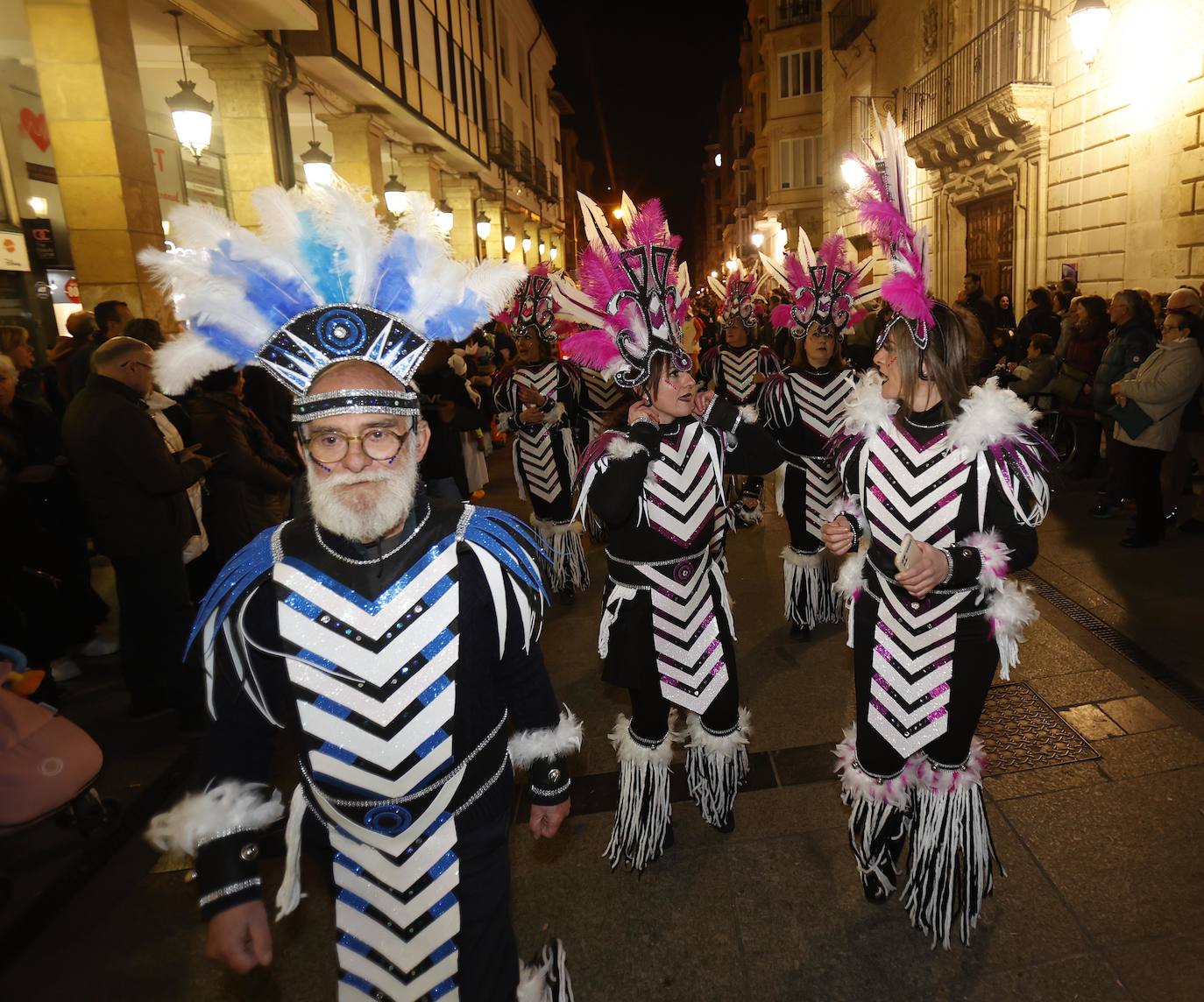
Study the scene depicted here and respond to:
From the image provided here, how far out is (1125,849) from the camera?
10.5 ft

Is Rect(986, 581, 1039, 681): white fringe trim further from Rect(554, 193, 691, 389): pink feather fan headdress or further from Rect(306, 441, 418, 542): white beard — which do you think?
Rect(306, 441, 418, 542): white beard

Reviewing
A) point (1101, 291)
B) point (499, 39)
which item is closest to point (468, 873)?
point (1101, 291)

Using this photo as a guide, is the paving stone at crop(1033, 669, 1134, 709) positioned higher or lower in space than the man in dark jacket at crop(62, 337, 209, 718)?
lower

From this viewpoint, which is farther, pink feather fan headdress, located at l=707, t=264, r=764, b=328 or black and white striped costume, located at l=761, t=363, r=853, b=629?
pink feather fan headdress, located at l=707, t=264, r=764, b=328

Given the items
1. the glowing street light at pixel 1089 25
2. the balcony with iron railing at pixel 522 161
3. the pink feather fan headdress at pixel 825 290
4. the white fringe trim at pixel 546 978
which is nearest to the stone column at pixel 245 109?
the pink feather fan headdress at pixel 825 290

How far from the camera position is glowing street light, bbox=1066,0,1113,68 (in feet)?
31.9

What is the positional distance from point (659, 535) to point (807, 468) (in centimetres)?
260

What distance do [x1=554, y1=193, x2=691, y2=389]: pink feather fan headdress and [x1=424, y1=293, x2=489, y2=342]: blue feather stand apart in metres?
1.20

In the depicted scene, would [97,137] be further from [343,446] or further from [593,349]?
[343,446]

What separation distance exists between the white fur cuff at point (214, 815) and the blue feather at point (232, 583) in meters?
0.37

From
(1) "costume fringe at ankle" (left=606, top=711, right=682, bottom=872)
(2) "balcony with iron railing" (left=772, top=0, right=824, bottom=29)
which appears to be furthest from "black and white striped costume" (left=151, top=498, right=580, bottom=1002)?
(2) "balcony with iron railing" (left=772, top=0, right=824, bottom=29)

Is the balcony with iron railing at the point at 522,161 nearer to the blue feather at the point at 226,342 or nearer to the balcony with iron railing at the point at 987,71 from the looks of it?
the balcony with iron railing at the point at 987,71

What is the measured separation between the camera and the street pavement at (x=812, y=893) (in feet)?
9.11

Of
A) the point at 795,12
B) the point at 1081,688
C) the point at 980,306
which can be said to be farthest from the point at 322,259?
the point at 795,12
